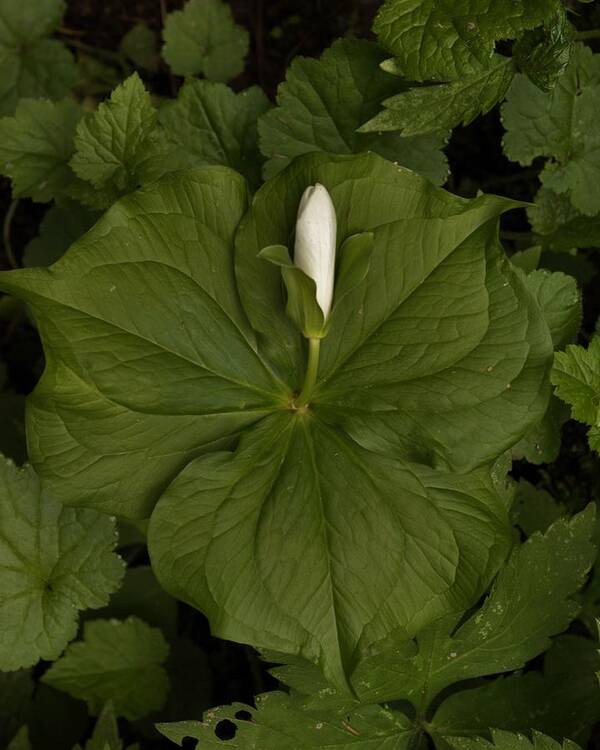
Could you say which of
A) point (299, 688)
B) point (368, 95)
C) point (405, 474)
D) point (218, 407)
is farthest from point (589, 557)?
point (368, 95)

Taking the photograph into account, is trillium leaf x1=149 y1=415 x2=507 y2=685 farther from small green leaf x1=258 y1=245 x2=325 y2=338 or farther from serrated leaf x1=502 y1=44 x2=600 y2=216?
serrated leaf x1=502 y1=44 x2=600 y2=216

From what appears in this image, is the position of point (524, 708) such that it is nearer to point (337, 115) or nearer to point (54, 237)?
point (337, 115)

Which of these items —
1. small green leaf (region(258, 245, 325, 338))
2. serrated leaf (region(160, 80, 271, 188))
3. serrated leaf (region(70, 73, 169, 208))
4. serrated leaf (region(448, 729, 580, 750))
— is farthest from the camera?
serrated leaf (region(160, 80, 271, 188))

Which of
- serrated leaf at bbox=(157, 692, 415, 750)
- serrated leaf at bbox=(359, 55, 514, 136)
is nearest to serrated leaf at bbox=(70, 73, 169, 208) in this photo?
serrated leaf at bbox=(359, 55, 514, 136)

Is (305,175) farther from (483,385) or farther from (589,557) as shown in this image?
(589,557)

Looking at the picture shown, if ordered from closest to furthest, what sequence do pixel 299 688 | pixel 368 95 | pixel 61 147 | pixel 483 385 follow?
1. pixel 483 385
2. pixel 299 688
3. pixel 368 95
4. pixel 61 147

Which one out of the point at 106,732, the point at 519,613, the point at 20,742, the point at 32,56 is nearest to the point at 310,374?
the point at 519,613

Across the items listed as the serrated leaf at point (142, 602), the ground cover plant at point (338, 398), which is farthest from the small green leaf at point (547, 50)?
the serrated leaf at point (142, 602)
